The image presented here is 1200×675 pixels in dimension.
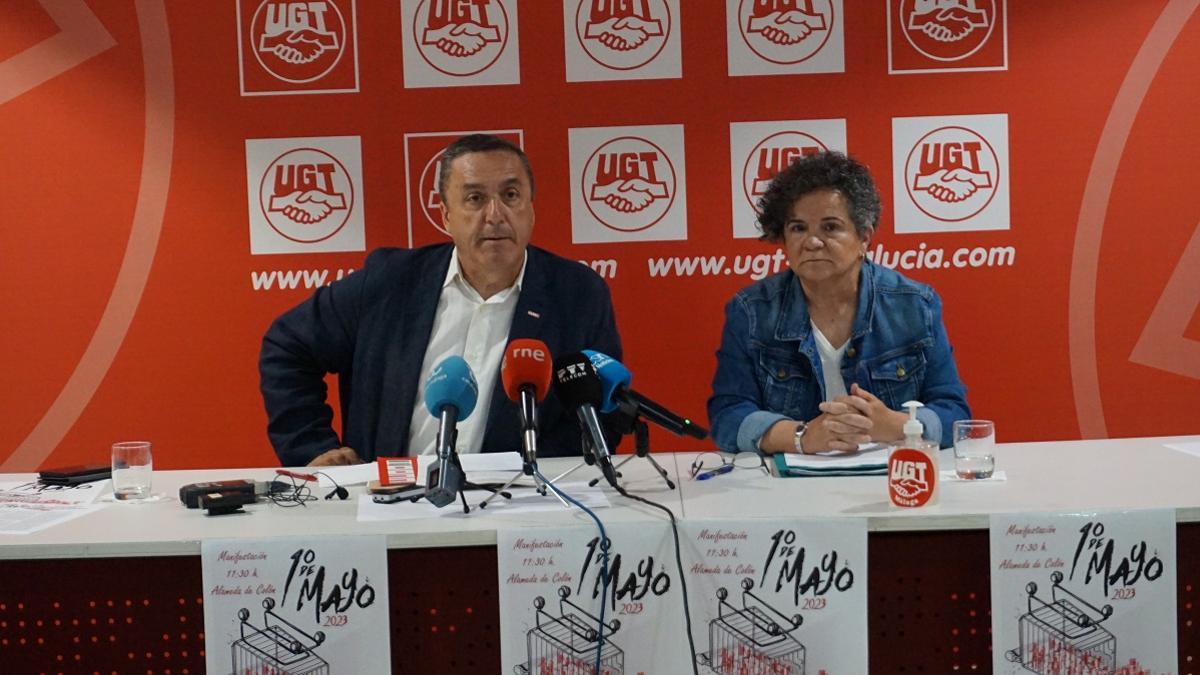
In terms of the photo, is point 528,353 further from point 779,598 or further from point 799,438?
point 799,438

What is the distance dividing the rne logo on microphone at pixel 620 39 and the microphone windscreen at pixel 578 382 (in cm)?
183

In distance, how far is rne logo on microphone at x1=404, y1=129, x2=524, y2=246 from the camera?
3.65 meters

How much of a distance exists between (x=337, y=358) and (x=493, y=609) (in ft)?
4.08

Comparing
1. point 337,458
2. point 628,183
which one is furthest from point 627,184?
point 337,458

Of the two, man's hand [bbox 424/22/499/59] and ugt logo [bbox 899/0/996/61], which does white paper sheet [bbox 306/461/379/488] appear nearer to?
man's hand [bbox 424/22/499/59]

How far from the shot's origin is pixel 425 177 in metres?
3.65

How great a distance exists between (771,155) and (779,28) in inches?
16.0

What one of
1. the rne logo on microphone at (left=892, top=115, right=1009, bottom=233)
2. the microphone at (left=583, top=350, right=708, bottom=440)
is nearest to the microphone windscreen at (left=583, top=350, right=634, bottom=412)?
the microphone at (left=583, top=350, right=708, bottom=440)

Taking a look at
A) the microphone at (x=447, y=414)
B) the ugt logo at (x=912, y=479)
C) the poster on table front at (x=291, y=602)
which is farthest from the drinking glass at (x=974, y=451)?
the poster on table front at (x=291, y=602)

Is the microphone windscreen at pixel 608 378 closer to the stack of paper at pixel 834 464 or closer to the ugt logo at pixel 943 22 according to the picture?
the stack of paper at pixel 834 464

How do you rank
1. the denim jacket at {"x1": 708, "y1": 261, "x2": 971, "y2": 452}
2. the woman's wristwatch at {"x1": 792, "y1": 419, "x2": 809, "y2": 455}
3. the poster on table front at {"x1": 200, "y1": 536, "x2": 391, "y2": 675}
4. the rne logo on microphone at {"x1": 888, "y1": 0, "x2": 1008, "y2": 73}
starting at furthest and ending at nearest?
the rne logo on microphone at {"x1": 888, "y1": 0, "x2": 1008, "y2": 73} → the denim jacket at {"x1": 708, "y1": 261, "x2": 971, "y2": 452} → the woman's wristwatch at {"x1": 792, "y1": 419, "x2": 809, "y2": 455} → the poster on table front at {"x1": 200, "y1": 536, "x2": 391, "y2": 675}

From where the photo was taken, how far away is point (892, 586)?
75.5 inches

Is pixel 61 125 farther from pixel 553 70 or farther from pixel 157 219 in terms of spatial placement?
pixel 553 70

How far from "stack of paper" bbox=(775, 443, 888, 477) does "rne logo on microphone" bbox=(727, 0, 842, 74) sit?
5.45 feet
